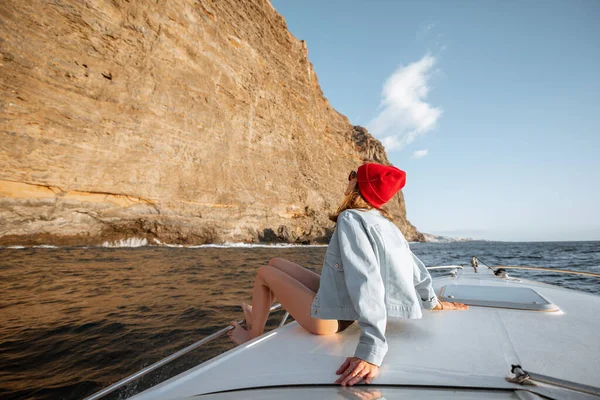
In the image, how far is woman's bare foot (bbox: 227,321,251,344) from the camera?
180cm

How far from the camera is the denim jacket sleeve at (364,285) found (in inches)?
41.7

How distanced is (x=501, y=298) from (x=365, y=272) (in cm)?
113

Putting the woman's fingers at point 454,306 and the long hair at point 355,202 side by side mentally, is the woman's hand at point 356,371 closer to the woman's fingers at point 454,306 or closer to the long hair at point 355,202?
the long hair at point 355,202

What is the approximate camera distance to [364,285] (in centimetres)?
122

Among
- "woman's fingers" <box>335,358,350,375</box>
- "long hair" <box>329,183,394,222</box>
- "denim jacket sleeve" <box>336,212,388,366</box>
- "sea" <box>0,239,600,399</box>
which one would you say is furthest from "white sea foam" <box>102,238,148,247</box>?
"woman's fingers" <box>335,358,350,375</box>

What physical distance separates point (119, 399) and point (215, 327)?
3.91 ft

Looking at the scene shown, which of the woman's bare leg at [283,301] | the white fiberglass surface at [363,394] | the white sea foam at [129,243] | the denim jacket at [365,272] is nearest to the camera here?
the white fiberglass surface at [363,394]

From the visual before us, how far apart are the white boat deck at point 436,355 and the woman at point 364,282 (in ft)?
0.25

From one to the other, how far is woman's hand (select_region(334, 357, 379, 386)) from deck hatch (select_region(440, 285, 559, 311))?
3.45 feet

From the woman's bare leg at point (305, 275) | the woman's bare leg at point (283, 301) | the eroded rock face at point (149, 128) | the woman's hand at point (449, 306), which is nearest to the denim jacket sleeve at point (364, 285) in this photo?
the woman's bare leg at point (283, 301)

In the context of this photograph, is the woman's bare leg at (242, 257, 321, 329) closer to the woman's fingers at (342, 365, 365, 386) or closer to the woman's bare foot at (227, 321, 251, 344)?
the woman's bare foot at (227, 321, 251, 344)

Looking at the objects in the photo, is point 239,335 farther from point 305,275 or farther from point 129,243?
point 129,243

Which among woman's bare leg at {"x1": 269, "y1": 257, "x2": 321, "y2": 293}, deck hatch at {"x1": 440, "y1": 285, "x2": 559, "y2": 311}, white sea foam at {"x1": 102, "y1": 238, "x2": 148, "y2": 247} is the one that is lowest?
white sea foam at {"x1": 102, "y1": 238, "x2": 148, "y2": 247}

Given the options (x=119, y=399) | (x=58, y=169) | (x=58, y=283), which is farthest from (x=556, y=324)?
(x=58, y=169)
